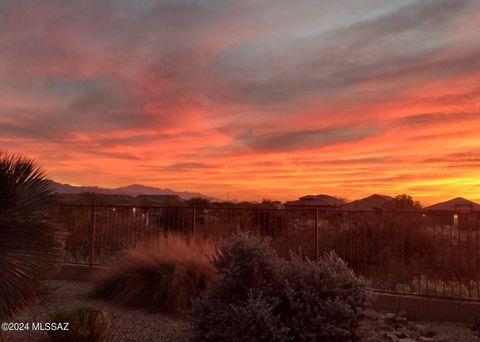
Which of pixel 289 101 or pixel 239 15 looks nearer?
pixel 239 15

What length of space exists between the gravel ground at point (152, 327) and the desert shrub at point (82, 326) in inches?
17.9

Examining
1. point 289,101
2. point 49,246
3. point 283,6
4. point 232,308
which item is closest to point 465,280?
point 289,101

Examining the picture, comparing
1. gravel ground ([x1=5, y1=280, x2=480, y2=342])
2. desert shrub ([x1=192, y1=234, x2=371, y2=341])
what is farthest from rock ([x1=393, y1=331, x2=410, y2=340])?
desert shrub ([x1=192, y1=234, x2=371, y2=341])

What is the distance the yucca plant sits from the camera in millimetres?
6078

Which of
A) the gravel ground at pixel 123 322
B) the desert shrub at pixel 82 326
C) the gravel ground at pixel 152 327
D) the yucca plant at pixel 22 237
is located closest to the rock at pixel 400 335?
the gravel ground at pixel 152 327

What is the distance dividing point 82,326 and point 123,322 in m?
1.83

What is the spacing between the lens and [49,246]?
6.42m

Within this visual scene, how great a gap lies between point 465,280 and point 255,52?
26.4 feet

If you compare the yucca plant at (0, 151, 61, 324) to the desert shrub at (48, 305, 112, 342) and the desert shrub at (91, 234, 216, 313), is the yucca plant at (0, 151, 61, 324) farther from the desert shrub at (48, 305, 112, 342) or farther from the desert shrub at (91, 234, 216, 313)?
the desert shrub at (91, 234, 216, 313)

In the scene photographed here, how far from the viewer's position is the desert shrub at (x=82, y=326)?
267 inches

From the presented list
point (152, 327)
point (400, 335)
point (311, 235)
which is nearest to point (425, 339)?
point (400, 335)

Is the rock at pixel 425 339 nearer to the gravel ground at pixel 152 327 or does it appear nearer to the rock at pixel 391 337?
the gravel ground at pixel 152 327

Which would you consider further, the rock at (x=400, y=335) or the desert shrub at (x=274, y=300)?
the rock at (x=400, y=335)

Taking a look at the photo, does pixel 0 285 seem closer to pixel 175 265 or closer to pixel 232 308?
pixel 232 308
